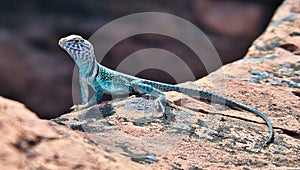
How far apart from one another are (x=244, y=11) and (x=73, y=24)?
4114mm

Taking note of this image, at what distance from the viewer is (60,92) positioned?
8578mm

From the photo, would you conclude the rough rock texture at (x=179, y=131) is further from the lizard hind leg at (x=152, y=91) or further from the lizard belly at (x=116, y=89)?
the lizard belly at (x=116, y=89)

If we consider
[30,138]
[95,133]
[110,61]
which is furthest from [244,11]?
[30,138]

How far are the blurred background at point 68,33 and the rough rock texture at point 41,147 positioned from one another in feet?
20.3

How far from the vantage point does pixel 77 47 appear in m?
3.80

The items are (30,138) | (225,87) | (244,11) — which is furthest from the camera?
(244,11)

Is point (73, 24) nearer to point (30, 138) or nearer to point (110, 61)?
point (110, 61)

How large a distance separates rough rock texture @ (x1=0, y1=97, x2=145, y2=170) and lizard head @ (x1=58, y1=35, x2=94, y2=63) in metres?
1.64

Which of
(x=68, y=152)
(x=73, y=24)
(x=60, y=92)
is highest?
(x=68, y=152)

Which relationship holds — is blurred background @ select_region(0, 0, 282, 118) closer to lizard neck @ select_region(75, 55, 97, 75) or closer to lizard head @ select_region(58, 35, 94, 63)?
lizard neck @ select_region(75, 55, 97, 75)

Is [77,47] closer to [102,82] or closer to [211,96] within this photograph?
[102,82]

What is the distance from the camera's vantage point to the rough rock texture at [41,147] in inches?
69.0

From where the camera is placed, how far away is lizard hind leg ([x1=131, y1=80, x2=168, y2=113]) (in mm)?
3213

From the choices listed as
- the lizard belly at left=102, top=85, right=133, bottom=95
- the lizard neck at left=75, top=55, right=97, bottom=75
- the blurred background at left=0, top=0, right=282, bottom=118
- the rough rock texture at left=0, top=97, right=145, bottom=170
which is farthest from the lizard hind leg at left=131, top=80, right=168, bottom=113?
the blurred background at left=0, top=0, right=282, bottom=118
